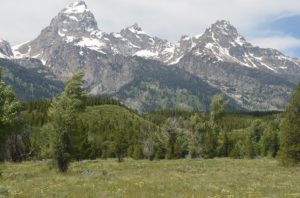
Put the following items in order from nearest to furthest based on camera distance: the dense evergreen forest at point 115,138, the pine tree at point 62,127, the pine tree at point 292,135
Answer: the pine tree at point 62,127 < the dense evergreen forest at point 115,138 < the pine tree at point 292,135

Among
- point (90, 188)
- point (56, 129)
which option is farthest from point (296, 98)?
point (90, 188)

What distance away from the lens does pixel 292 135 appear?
65.6m

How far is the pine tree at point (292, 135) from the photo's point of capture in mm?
65250

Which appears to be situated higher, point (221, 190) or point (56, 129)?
point (56, 129)

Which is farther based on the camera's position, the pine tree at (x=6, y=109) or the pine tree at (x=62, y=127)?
the pine tree at (x=62, y=127)

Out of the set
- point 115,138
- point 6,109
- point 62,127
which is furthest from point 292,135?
point 115,138

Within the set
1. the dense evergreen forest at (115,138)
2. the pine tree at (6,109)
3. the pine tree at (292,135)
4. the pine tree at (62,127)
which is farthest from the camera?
the pine tree at (292,135)

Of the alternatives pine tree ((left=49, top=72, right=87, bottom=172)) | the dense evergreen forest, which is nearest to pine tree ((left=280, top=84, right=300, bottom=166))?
the dense evergreen forest

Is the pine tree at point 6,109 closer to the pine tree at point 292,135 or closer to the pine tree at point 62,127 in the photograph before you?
the pine tree at point 62,127

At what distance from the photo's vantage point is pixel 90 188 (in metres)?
32.3

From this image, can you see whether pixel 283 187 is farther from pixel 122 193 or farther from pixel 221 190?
pixel 122 193

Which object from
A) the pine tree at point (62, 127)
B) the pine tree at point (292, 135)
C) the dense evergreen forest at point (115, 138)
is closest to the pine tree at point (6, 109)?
the dense evergreen forest at point (115, 138)

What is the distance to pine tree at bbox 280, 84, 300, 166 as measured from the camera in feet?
214

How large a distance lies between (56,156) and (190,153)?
78.1m
